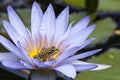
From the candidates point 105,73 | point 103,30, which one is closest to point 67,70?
point 105,73

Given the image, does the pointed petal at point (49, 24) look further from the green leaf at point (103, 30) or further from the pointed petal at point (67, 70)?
the green leaf at point (103, 30)

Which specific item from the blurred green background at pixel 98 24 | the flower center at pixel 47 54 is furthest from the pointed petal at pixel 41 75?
the blurred green background at pixel 98 24

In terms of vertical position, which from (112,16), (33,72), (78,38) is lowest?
(33,72)

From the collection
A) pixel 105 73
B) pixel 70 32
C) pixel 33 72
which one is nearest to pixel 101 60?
pixel 105 73

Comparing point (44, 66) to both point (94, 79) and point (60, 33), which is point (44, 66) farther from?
point (94, 79)

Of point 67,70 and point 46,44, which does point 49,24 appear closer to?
point 46,44

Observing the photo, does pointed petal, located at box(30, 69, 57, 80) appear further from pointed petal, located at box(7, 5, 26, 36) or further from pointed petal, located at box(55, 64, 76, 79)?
pointed petal, located at box(7, 5, 26, 36)
